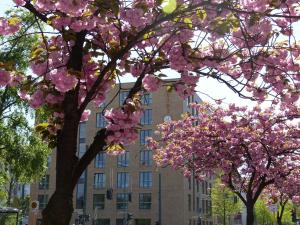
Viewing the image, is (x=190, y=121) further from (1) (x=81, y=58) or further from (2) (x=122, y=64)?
(1) (x=81, y=58)

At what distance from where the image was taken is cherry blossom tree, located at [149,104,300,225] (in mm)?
18422

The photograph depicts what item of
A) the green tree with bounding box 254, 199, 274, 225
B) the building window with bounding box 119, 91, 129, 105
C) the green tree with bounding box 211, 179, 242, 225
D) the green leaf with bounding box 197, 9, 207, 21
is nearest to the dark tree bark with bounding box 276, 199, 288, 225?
the building window with bounding box 119, 91, 129, 105

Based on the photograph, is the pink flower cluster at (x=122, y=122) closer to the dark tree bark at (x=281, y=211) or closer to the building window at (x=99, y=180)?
the dark tree bark at (x=281, y=211)

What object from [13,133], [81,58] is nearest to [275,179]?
[13,133]

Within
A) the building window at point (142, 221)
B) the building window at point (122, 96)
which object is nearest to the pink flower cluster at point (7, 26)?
the building window at point (122, 96)

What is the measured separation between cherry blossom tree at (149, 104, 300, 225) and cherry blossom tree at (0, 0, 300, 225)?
10.3 metres

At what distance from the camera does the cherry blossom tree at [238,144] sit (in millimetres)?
18422

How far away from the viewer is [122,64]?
7.67 meters

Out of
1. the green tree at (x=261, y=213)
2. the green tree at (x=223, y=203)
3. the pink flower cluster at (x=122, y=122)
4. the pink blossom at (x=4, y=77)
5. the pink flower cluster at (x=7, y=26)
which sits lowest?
the green tree at (x=261, y=213)

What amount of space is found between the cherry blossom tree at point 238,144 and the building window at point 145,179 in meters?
51.3

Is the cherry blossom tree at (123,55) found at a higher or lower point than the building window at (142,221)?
higher

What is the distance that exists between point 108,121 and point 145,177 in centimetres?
6605

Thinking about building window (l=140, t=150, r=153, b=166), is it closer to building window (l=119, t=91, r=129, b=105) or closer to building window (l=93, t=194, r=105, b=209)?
building window (l=93, t=194, r=105, b=209)

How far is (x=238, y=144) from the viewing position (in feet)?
60.1
